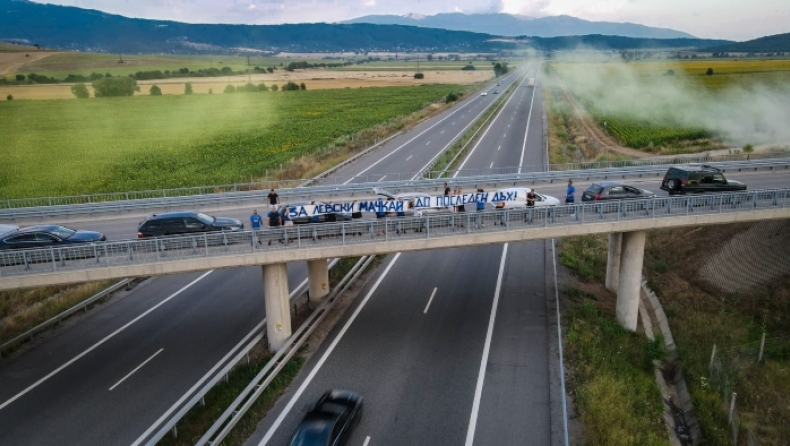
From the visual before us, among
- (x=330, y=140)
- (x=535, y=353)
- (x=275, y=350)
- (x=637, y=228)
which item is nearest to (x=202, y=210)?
(x=275, y=350)

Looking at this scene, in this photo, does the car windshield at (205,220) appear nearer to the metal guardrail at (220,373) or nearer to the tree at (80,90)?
the metal guardrail at (220,373)

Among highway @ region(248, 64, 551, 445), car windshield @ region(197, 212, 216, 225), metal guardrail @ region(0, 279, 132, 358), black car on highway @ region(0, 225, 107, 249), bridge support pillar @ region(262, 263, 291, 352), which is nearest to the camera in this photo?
highway @ region(248, 64, 551, 445)

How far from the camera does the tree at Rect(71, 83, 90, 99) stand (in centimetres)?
12098

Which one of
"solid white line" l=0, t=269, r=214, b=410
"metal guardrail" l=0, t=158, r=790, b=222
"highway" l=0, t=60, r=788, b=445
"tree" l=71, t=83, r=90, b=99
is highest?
"tree" l=71, t=83, r=90, b=99

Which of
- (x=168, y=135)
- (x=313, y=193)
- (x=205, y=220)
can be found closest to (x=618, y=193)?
(x=313, y=193)

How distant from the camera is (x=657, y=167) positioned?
38.1 metres

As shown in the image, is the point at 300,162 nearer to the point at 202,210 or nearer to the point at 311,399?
the point at 202,210

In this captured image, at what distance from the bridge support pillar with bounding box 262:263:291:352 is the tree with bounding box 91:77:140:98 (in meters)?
124

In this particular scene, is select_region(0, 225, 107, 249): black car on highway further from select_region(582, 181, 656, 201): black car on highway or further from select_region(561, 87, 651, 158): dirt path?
select_region(561, 87, 651, 158): dirt path

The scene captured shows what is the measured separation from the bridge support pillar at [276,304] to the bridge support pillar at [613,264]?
674 inches

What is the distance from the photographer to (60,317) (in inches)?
1059

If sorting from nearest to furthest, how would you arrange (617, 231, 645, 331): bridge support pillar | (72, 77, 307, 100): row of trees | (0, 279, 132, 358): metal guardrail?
(0, 279, 132, 358): metal guardrail < (617, 231, 645, 331): bridge support pillar < (72, 77, 307, 100): row of trees

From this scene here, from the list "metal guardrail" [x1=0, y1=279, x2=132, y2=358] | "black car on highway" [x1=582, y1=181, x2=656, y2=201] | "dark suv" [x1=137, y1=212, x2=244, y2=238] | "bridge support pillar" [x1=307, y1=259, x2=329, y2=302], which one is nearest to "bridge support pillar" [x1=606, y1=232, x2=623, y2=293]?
"black car on highway" [x1=582, y1=181, x2=656, y2=201]

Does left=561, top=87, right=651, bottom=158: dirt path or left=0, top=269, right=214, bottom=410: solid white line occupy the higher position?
left=561, top=87, right=651, bottom=158: dirt path
